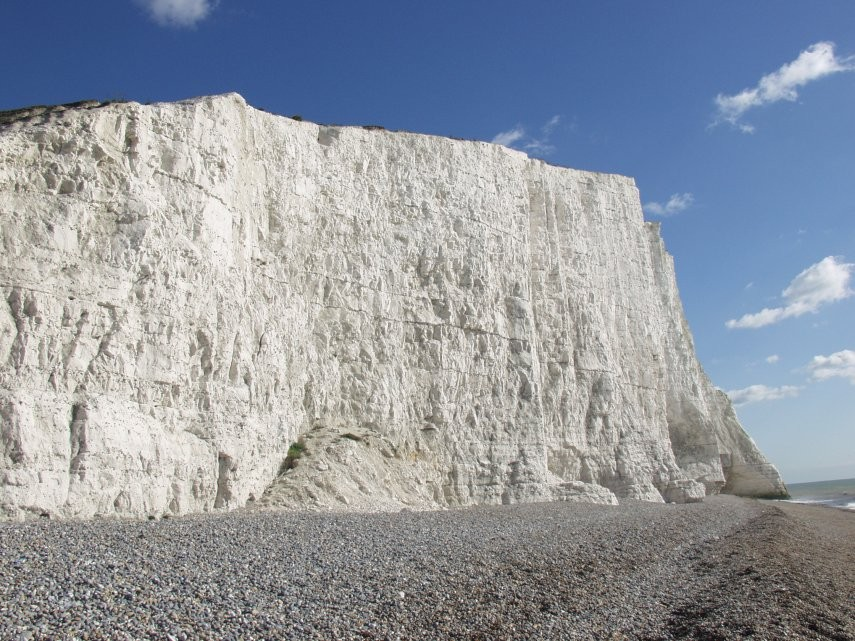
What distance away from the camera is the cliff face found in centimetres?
1016

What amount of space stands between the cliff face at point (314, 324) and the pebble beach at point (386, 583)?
73.3 inches

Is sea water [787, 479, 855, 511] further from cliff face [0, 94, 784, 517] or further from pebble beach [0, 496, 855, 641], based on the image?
pebble beach [0, 496, 855, 641]

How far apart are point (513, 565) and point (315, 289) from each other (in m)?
9.64

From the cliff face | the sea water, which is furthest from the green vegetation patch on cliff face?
the sea water

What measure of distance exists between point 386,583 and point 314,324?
32.3 ft

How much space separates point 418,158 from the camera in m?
20.6

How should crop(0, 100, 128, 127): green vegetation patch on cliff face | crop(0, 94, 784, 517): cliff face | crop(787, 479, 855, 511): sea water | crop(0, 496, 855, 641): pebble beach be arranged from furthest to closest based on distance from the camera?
crop(787, 479, 855, 511): sea water < crop(0, 100, 128, 127): green vegetation patch on cliff face < crop(0, 94, 784, 517): cliff face < crop(0, 496, 855, 641): pebble beach

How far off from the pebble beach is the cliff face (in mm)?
1861

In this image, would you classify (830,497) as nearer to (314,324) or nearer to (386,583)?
(314,324)

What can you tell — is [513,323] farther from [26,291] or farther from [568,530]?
[26,291]

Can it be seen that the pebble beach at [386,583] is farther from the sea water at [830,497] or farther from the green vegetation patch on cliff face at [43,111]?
the sea water at [830,497]

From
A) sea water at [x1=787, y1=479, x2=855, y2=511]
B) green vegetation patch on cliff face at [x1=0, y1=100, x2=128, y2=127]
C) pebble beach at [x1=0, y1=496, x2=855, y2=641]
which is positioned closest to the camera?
pebble beach at [x1=0, y1=496, x2=855, y2=641]

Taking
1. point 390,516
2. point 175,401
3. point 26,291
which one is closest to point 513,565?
point 390,516

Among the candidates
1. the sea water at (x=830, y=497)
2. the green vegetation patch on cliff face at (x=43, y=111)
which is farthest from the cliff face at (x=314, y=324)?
the sea water at (x=830, y=497)
